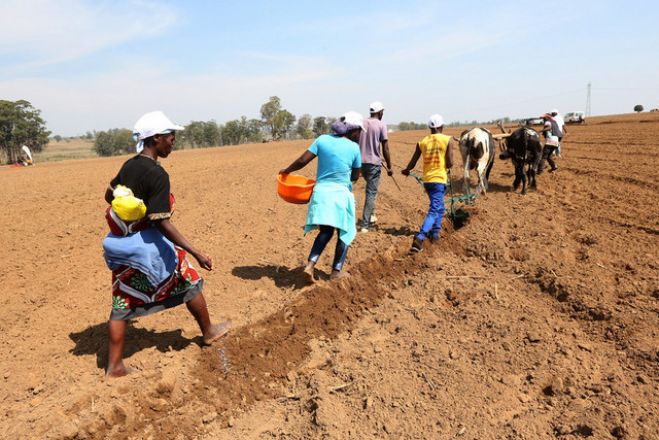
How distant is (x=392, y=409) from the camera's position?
3.24 m

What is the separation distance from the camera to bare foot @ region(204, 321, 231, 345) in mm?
3921

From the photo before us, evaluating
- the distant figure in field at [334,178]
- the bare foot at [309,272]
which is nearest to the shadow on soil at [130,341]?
the bare foot at [309,272]

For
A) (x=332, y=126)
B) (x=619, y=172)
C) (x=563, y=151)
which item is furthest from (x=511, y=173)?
(x=332, y=126)

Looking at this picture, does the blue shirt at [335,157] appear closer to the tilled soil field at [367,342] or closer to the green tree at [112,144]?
the tilled soil field at [367,342]

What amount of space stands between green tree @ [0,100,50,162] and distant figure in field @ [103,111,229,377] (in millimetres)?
45328

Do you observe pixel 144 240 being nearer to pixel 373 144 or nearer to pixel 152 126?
pixel 152 126

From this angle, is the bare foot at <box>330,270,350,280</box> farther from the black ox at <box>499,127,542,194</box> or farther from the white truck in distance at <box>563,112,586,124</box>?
the white truck in distance at <box>563,112,586,124</box>

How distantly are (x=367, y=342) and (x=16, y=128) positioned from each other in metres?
48.5

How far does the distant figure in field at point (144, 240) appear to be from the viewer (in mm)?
3232

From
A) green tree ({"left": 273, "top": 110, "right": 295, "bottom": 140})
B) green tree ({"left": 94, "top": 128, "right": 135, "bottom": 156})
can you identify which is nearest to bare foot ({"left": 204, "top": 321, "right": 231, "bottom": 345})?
green tree ({"left": 273, "top": 110, "right": 295, "bottom": 140})

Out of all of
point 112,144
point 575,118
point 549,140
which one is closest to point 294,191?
point 549,140

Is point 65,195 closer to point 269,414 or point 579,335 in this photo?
point 269,414

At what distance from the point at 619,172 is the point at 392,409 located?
11.8 m

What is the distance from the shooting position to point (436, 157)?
6387 millimetres
